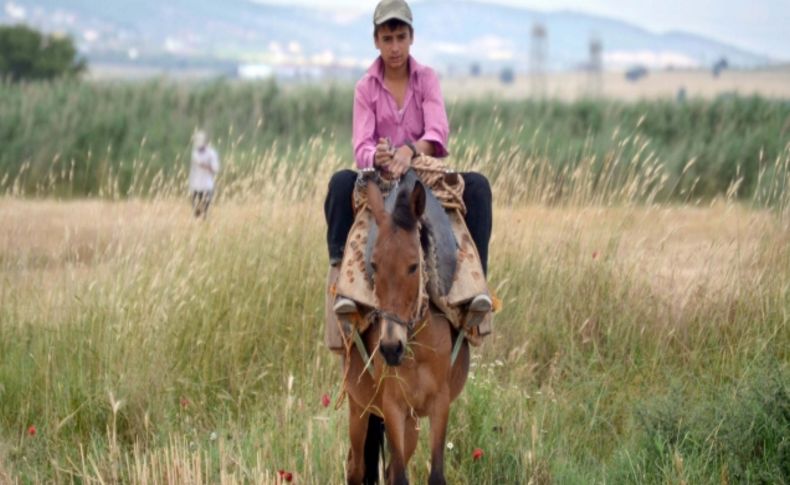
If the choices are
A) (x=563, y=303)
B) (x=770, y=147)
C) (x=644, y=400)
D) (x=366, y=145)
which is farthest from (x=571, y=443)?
(x=770, y=147)

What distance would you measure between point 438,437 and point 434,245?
2.94ft

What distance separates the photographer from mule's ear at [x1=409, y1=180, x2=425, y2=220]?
638cm

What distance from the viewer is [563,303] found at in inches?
422

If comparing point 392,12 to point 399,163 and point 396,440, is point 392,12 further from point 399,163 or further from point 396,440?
point 396,440

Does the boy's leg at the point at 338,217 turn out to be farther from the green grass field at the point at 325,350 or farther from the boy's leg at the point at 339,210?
the green grass field at the point at 325,350

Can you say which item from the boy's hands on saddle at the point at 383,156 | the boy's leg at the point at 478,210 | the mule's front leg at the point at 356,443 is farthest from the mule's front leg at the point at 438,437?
the boy's hands on saddle at the point at 383,156

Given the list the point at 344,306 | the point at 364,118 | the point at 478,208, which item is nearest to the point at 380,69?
the point at 364,118

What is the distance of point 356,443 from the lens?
727cm

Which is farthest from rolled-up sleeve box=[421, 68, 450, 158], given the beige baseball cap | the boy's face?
the beige baseball cap

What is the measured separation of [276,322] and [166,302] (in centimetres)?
85

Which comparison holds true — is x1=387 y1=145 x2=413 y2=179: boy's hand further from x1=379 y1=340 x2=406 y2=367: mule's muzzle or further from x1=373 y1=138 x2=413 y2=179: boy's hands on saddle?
x1=379 y1=340 x2=406 y2=367: mule's muzzle

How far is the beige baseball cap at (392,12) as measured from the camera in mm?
7186

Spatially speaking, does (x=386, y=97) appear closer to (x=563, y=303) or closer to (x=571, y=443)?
(x=571, y=443)

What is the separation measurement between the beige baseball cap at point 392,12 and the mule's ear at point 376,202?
3.37 ft
